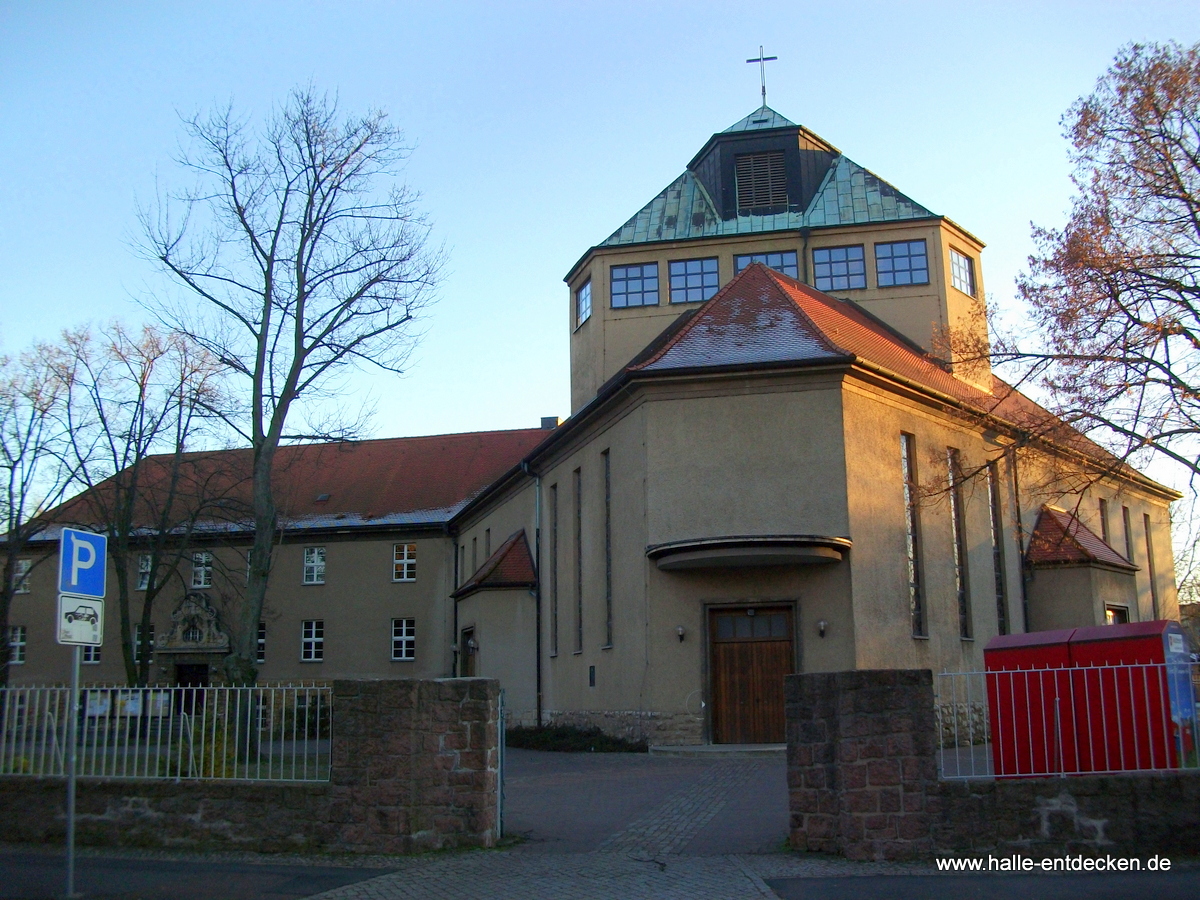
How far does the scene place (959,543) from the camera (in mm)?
25922

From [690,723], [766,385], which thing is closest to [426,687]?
[690,723]

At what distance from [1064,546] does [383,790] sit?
22.7m

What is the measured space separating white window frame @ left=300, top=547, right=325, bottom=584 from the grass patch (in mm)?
18734

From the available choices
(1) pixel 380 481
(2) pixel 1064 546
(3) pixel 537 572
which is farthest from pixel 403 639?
(2) pixel 1064 546

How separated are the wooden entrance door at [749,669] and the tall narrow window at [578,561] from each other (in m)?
5.41

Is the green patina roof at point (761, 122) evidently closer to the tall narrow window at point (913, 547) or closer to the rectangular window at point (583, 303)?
the rectangular window at point (583, 303)

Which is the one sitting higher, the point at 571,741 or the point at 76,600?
the point at 76,600

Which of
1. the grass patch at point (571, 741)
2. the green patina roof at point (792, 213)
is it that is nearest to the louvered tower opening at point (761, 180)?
the green patina roof at point (792, 213)

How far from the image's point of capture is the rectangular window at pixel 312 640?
143 ft

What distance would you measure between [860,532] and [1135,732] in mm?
11841

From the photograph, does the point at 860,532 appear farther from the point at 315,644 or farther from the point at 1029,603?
the point at 315,644

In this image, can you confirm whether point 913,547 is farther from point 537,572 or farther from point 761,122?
point 761,122

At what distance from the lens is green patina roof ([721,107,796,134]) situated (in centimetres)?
3331

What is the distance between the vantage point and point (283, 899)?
349 inches
